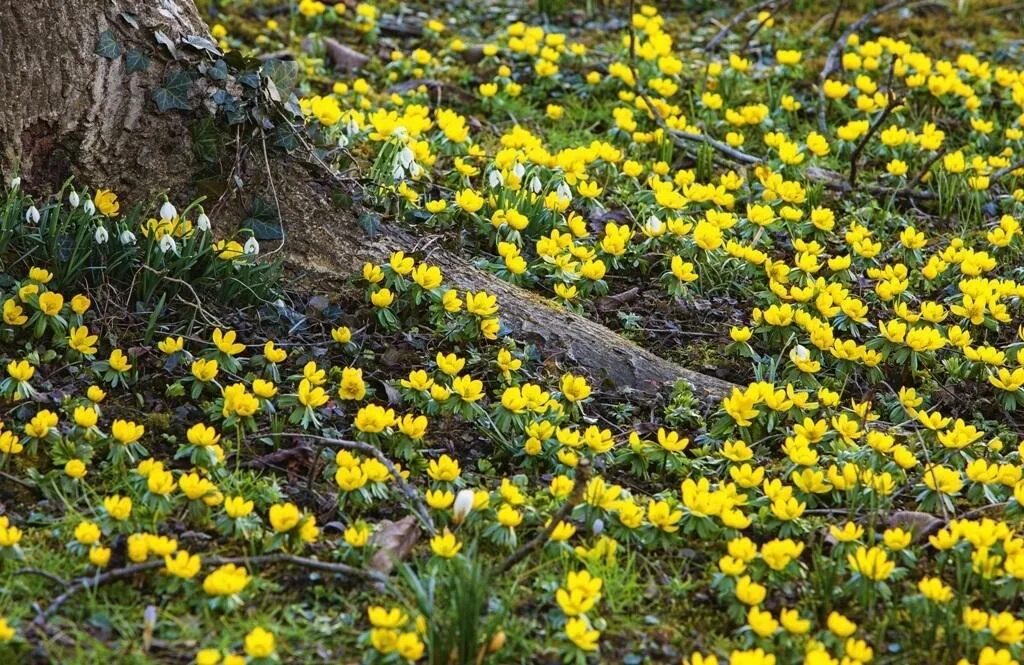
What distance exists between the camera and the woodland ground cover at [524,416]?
288 cm

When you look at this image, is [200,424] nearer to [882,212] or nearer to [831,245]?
[831,245]

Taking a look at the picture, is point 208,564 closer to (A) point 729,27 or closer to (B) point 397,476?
(B) point 397,476

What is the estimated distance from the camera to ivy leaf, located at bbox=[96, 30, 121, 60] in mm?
3916

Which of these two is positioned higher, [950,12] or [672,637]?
[950,12]

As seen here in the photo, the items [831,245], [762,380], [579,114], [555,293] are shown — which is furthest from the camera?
[579,114]

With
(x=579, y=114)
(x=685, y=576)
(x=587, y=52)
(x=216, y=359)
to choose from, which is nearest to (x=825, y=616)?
(x=685, y=576)

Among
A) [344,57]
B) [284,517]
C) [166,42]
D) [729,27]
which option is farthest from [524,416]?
[729,27]

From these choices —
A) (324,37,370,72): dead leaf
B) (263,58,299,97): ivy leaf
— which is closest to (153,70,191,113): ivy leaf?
(263,58,299,97): ivy leaf

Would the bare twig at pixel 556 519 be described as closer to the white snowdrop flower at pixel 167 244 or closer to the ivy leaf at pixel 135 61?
the white snowdrop flower at pixel 167 244

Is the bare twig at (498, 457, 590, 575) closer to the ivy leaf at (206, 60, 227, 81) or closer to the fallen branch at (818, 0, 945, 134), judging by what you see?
the ivy leaf at (206, 60, 227, 81)

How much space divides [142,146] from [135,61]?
0.27 metres

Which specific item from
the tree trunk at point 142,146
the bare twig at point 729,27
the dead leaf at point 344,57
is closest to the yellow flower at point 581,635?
the tree trunk at point 142,146

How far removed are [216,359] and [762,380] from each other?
5.75 ft

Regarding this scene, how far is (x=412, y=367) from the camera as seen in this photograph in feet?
13.0
